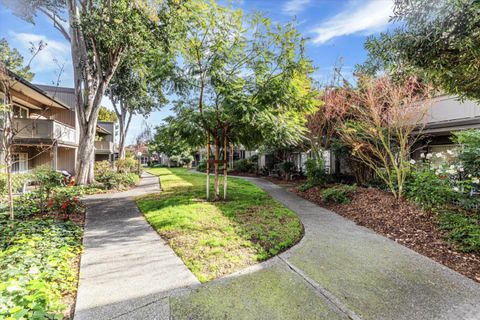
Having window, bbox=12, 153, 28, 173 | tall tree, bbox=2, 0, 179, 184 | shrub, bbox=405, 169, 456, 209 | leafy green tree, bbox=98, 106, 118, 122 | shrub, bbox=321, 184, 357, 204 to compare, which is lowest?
shrub, bbox=321, 184, 357, 204

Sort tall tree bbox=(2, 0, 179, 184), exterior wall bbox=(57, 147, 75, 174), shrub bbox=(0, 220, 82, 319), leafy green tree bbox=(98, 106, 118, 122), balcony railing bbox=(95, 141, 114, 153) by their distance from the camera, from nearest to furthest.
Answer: shrub bbox=(0, 220, 82, 319) < tall tree bbox=(2, 0, 179, 184) < exterior wall bbox=(57, 147, 75, 174) < balcony railing bbox=(95, 141, 114, 153) < leafy green tree bbox=(98, 106, 118, 122)

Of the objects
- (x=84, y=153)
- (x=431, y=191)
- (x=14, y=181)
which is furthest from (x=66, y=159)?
(x=431, y=191)

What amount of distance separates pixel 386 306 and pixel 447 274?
1.64 m

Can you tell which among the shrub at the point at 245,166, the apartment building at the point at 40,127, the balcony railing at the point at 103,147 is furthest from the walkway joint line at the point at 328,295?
the balcony railing at the point at 103,147

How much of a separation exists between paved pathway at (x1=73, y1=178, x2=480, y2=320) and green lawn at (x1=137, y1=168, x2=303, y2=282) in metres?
0.35

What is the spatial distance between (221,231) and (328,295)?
2761mm

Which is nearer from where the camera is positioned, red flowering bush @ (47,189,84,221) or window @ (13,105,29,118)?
red flowering bush @ (47,189,84,221)

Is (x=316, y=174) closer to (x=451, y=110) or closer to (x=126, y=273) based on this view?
(x=451, y=110)

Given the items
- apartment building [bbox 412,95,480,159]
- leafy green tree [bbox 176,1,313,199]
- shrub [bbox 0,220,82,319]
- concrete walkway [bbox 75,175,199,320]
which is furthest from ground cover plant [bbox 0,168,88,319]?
apartment building [bbox 412,95,480,159]

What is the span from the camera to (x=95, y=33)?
9.61 metres

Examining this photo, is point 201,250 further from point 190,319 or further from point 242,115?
point 242,115

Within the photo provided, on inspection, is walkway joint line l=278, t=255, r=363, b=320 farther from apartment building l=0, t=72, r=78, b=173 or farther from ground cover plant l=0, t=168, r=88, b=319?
apartment building l=0, t=72, r=78, b=173

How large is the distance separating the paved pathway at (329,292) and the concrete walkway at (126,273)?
4 centimetres

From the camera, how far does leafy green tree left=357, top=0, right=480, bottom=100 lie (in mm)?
2908
